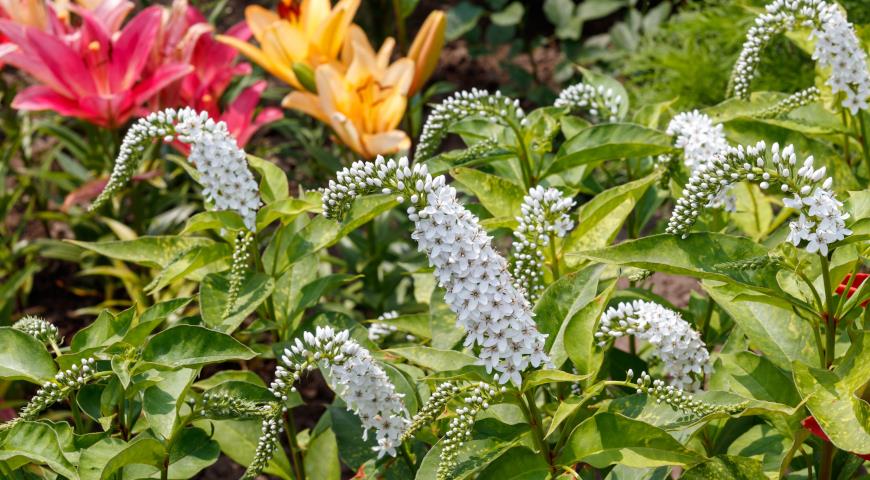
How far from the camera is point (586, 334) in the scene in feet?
5.24

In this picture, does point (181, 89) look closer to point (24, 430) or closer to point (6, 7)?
point (6, 7)

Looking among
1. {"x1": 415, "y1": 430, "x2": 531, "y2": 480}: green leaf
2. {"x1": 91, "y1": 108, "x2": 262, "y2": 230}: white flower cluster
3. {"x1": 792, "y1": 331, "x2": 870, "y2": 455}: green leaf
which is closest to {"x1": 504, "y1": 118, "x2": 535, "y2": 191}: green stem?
{"x1": 91, "y1": 108, "x2": 262, "y2": 230}: white flower cluster

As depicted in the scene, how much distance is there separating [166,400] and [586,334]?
0.68 m

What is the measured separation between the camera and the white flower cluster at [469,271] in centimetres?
142

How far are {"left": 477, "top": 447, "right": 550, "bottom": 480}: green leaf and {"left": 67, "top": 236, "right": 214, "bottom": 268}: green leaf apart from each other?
739 mm

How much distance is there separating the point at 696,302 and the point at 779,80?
1.24 metres

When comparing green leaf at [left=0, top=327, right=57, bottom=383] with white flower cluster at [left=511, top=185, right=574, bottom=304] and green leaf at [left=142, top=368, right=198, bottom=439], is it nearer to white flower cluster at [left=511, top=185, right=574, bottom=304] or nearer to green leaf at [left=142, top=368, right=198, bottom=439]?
green leaf at [left=142, top=368, right=198, bottom=439]

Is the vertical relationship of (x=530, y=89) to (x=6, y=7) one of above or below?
below

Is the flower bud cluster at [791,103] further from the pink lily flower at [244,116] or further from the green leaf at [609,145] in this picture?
the pink lily flower at [244,116]

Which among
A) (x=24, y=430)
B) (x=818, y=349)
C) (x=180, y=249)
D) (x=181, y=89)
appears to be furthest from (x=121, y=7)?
(x=818, y=349)

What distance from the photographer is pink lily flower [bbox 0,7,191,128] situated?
274cm

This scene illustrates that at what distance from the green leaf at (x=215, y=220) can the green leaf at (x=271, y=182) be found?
0.30 ft

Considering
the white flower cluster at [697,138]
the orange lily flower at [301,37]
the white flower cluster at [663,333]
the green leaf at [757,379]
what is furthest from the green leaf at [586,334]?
the orange lily flower at [301,37]

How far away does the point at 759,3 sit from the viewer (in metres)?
3.09
